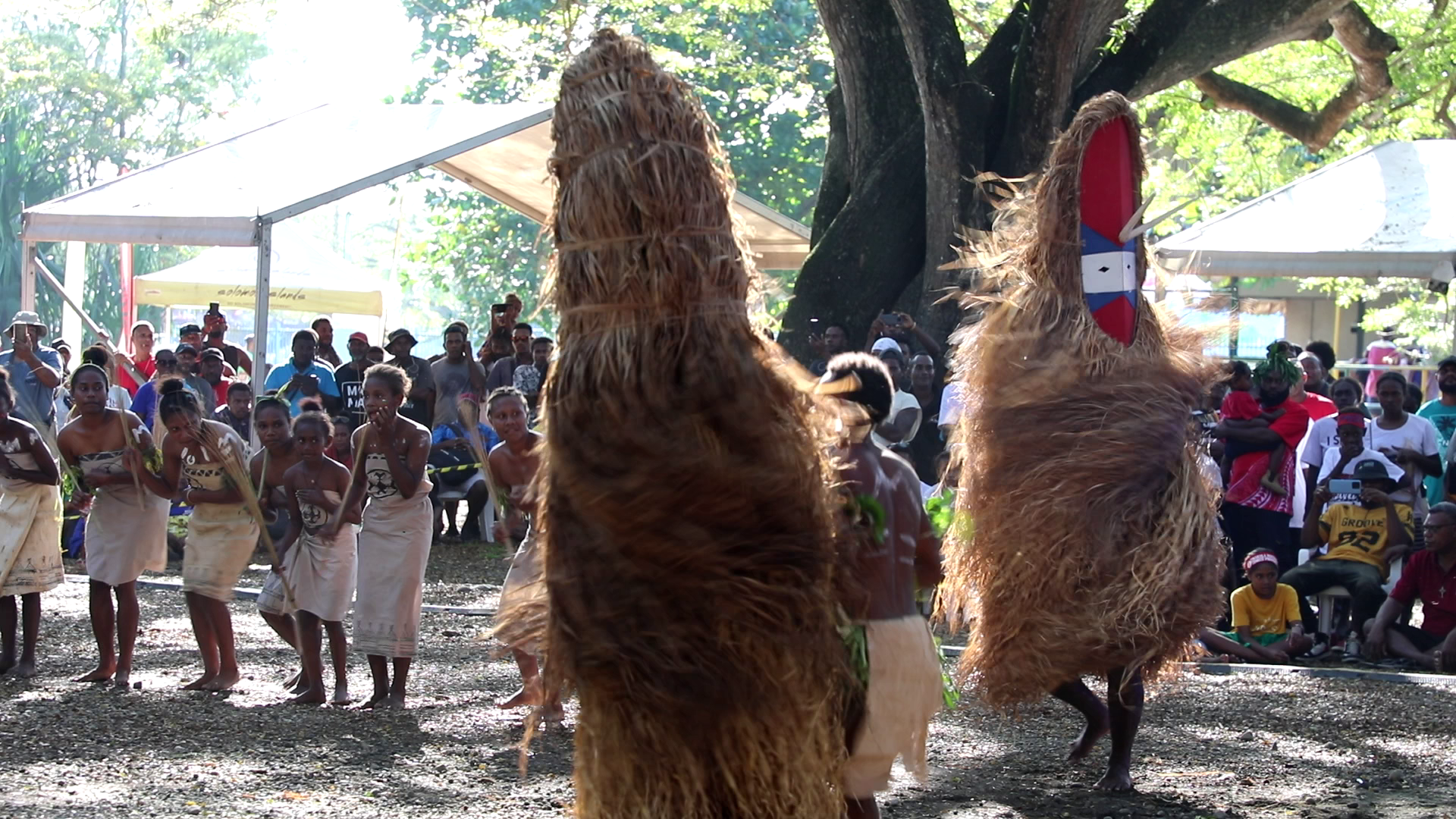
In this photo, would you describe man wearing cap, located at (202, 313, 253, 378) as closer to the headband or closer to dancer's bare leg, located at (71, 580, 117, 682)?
dancer's bare leg, located at (71, 580, 117, 682)

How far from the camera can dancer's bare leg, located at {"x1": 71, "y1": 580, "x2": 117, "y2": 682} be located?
794cm

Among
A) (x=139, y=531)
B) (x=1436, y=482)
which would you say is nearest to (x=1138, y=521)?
(x=139, y=531)

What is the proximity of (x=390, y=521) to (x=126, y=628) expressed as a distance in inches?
66.8

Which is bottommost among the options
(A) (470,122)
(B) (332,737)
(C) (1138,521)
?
(B) (332,737)

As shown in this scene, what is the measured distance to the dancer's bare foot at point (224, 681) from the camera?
773cm

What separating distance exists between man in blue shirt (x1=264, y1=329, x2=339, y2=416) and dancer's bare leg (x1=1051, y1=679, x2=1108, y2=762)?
26.2ft

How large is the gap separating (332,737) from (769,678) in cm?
327

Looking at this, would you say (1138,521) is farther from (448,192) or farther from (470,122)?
(448,192)

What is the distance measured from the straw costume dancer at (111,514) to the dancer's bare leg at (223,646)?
472mm

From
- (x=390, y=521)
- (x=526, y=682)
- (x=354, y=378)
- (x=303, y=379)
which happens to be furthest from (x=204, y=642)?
(x=354, y=378)

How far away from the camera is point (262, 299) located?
13.1 metres

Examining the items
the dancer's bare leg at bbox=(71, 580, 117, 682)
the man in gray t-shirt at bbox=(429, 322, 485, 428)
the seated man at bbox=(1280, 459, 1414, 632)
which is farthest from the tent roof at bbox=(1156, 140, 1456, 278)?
the dancer's bare leg at bbox=(71, 580, 117, 682)

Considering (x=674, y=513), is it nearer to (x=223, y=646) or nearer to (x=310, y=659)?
(x=310, y=659)

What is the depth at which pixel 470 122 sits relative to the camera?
1475cm
